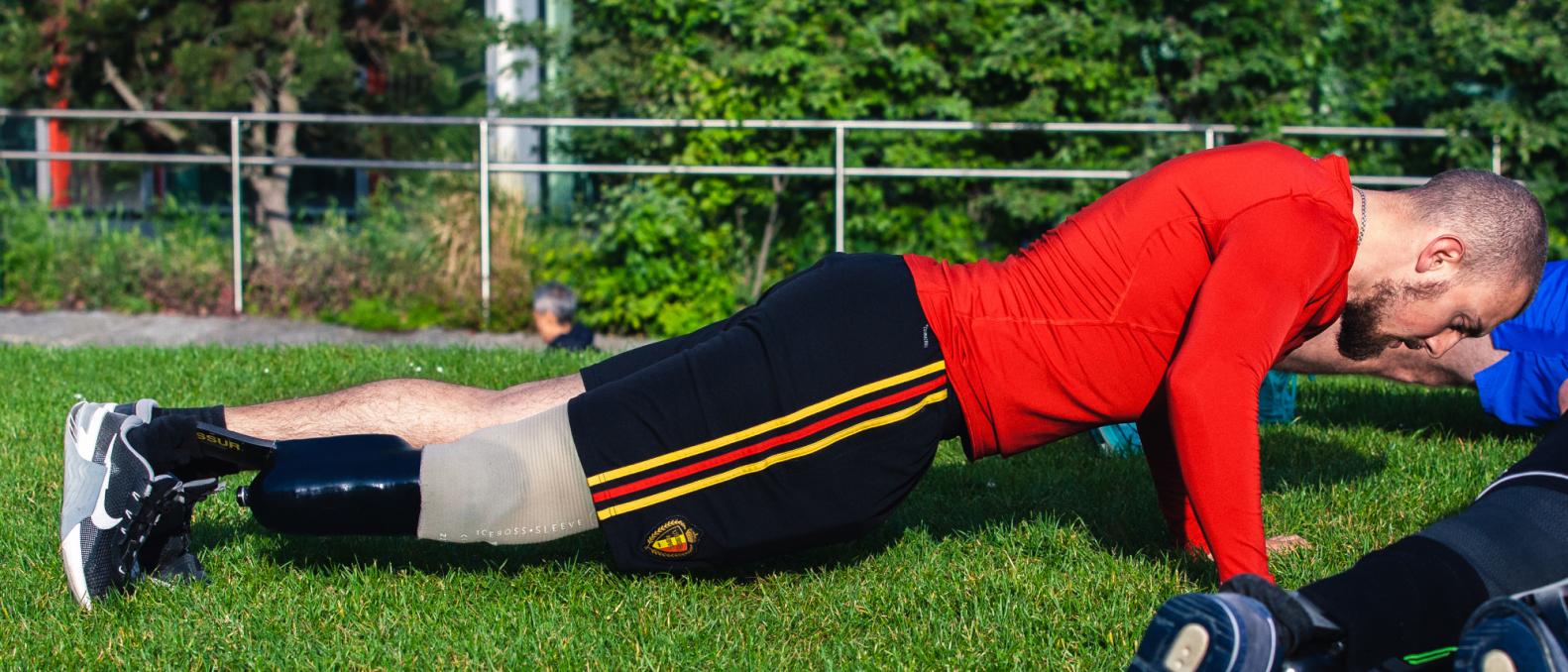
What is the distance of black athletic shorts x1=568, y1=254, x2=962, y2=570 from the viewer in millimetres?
2898

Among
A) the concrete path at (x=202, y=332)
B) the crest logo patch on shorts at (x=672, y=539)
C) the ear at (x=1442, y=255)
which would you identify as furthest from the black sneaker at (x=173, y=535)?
the concrete path at (x=202, y=332)

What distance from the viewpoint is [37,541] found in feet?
12.0

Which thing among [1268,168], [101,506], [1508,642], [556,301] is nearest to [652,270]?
[556,301]

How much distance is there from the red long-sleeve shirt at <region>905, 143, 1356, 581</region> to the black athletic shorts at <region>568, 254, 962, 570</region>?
0.12 meters

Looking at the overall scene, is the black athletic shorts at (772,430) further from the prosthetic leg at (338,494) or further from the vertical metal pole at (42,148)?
the vertical metal pole at (42,148)

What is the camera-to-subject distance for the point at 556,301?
8797 millimetres

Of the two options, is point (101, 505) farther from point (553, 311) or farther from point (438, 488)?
point (553, 311)

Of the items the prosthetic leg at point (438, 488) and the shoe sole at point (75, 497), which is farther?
the shoe sole at point (75, 497)

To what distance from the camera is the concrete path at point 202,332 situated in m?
9.73

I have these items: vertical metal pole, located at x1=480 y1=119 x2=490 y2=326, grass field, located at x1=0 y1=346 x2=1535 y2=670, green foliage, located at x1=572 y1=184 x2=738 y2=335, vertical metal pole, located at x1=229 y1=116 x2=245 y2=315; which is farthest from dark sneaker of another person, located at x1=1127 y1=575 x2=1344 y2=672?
vertical metal pole, located at x1=229 y1=116 x2=245 y2=315

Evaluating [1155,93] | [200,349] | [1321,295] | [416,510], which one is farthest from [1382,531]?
[1155,93]

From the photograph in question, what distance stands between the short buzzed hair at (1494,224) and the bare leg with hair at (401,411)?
6.74 ft

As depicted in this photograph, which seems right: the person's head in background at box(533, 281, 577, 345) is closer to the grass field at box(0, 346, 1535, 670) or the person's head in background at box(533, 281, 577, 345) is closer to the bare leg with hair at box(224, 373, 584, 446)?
the grass field at box(0, 346, 1535, 670)

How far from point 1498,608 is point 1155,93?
29.8 ft
